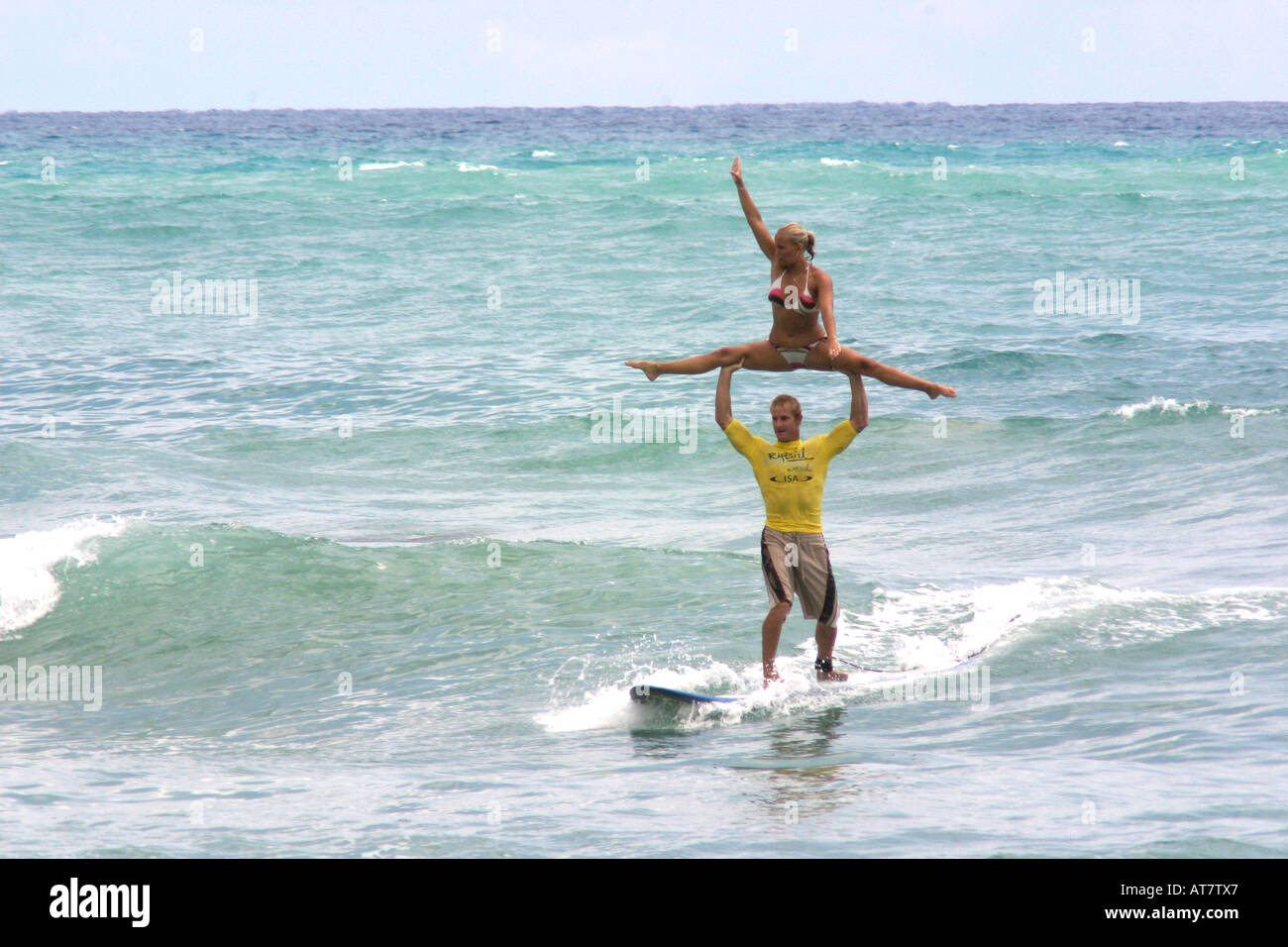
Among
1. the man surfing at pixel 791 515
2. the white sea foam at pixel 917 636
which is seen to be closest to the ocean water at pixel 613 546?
the white sea foam at pixel 917 636

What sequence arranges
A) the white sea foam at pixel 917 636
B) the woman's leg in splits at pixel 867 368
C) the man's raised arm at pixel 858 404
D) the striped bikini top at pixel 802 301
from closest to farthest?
the woman's leg in splits at pixel 867 368
the striped bikini top at pixel 802 301
the man's raised arm at pixel 858 404
the white sea foam at pixel 917 636

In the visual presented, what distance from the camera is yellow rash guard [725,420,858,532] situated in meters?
9.61

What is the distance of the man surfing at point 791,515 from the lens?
9578 millimetres

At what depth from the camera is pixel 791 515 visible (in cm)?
971

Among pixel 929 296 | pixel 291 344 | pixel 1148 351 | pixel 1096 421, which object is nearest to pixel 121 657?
pixel 1096 421

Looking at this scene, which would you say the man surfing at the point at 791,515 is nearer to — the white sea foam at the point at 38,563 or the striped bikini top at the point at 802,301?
the striped bikini top at the point at 802,301

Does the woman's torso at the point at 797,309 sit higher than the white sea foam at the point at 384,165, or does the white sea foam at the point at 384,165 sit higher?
the white sea foam at the point at 384,165

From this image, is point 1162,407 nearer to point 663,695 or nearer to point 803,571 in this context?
point 803,571

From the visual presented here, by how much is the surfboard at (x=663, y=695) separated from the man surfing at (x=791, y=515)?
0.73 m

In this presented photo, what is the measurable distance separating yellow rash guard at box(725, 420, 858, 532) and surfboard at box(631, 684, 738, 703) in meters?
1.42

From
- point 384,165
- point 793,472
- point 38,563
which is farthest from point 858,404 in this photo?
point 384,165

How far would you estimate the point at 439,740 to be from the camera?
354 inches

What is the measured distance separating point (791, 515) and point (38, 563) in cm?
777
